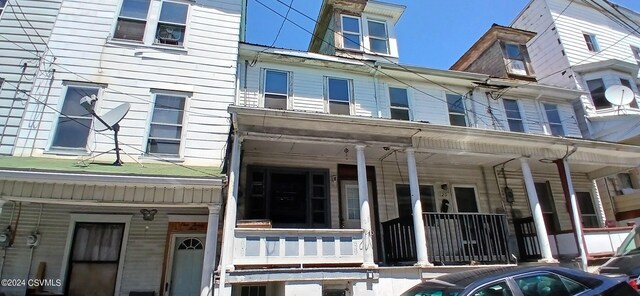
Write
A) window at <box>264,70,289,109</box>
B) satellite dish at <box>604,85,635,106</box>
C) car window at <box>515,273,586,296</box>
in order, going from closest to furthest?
car window at <box>515,273,586,296</box> → window at <box>264,70,289,109</box> → satellite dish at <box>604,85,635,106</box>

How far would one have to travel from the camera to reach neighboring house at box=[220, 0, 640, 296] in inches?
295

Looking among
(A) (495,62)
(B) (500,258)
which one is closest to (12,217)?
(B) (500,258)

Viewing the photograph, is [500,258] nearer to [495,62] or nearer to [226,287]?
[226,287]

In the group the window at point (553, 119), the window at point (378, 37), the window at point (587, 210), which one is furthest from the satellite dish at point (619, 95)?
the window at point (378, 37)

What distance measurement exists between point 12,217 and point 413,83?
38.4ft

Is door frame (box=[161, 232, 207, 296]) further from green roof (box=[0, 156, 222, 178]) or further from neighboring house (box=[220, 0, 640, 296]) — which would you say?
green roof (box=[0, 156, 222, 178])

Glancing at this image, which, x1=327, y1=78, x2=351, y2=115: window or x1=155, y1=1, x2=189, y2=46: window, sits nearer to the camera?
x1=155, y1=1, x2=189, y2=46: window

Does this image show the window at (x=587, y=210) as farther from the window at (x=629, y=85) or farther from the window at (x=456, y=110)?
the window at (x=629, y=85)

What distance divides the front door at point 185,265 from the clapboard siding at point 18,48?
443 cm

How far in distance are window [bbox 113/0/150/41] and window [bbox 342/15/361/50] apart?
6447 millimetres

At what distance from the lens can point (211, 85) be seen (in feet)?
32.0

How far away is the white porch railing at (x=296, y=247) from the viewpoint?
7.10 m

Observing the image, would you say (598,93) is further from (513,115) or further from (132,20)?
(132,20)

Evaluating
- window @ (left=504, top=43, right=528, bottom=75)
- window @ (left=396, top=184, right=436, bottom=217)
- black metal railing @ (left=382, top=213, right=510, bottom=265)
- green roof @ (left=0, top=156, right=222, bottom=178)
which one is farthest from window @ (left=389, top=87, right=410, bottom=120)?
green roof @ (left=0, top=156, right=222, bottom=178)
